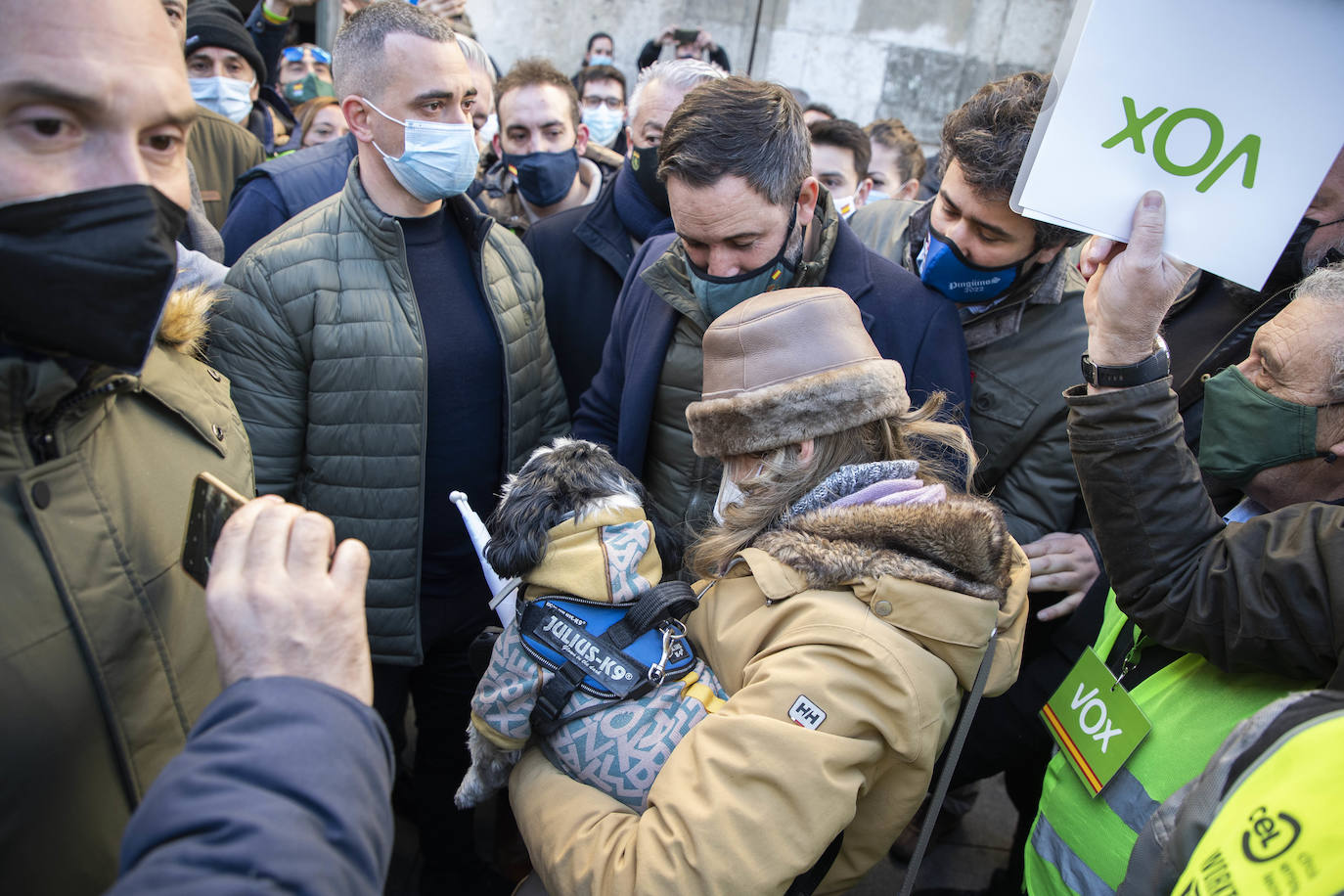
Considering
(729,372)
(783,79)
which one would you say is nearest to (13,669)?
(729,372)

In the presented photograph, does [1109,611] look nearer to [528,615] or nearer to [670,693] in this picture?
[670,693]

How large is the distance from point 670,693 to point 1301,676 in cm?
116

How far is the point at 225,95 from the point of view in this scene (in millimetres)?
4836

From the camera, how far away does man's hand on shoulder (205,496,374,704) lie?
0.91 metres

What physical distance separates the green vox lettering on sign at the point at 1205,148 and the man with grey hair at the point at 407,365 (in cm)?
188

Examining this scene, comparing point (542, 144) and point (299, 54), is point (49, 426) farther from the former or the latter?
point (299, 54)

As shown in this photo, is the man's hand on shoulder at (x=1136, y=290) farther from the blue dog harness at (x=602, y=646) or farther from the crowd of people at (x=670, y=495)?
the blue dog harness at (x=602, y=646)

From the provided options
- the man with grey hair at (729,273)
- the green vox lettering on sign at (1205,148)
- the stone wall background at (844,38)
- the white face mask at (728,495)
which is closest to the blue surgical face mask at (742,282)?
the man with grey hair at (729,273)

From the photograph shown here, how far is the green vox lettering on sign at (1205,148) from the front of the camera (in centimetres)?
139

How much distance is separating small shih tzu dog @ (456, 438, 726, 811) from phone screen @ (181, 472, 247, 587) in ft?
1.83

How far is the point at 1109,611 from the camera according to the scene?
6.31 feet

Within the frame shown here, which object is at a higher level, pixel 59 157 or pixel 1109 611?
pixel 59 157

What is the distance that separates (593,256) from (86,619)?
2.71 m

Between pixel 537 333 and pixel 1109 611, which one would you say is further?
pixel 537 333
